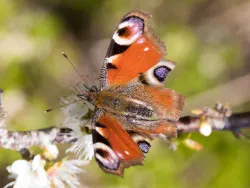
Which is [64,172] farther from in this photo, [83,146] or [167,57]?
[167,57]

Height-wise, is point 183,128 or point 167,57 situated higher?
point 167,57

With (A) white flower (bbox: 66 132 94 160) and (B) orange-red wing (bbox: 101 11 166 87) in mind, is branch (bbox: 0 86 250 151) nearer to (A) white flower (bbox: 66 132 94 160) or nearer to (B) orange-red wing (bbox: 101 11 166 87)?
(A) white flower (bbox: 66 132 94 160)

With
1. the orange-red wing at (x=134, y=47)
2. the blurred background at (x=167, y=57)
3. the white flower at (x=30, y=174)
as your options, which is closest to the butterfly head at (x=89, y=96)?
the orange-red wing at (x=134, y=47)

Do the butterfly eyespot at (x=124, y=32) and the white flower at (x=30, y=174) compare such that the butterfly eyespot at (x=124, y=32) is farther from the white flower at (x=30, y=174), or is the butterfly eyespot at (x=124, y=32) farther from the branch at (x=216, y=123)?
the white flower at (x=30, y=174)

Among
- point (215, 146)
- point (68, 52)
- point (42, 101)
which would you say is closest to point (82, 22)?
point (68, 52)

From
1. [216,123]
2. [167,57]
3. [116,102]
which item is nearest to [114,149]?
[116,102]

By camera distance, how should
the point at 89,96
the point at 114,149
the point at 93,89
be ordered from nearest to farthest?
1. the point at 114,149
2. the point at 89,96
3. the point at 93,89
